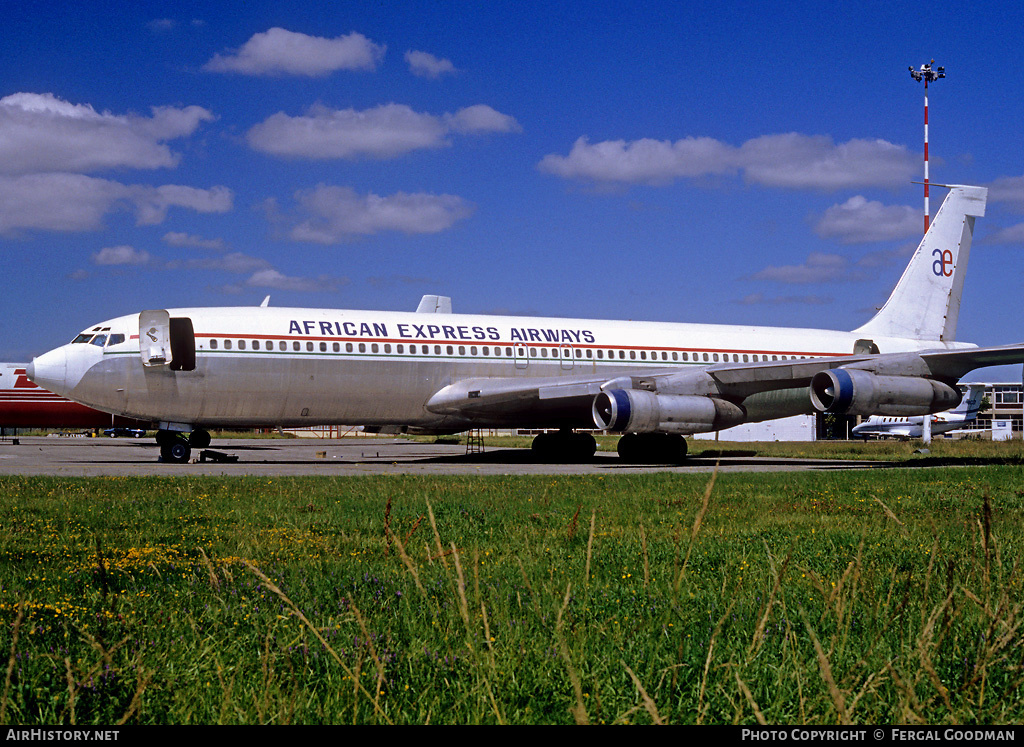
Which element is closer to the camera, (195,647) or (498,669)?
(498,669)

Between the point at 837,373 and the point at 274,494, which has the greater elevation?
the point at 837,373

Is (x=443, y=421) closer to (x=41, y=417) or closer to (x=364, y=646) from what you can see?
(x=364, y=646)

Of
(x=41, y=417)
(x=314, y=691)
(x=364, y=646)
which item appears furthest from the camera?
(x=41, y=417)

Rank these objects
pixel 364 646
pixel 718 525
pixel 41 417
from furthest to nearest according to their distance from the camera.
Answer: pixel 41 417 < pixel 718 525 < pixel 364 646

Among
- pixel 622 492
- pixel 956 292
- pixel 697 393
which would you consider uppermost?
pixel 956 292

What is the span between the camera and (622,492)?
1298 centimetres

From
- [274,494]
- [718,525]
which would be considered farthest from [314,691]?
[274,494]

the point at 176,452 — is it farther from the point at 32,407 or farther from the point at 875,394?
the point at 32,407

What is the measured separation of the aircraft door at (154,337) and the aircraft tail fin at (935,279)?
883 inches

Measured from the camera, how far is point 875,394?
22109 mm

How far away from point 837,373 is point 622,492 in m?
11.7

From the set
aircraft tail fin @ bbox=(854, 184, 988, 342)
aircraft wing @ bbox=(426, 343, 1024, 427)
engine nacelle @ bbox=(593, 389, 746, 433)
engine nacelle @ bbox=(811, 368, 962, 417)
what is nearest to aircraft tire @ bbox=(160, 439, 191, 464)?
aircraft wing @ bbox=(426, 343, 1024, 427)

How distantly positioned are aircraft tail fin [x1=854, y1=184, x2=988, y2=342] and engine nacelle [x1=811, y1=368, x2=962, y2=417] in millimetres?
6133

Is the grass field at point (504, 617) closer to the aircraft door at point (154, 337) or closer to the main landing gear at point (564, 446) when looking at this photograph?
the aircraft door at point (154, 337)
